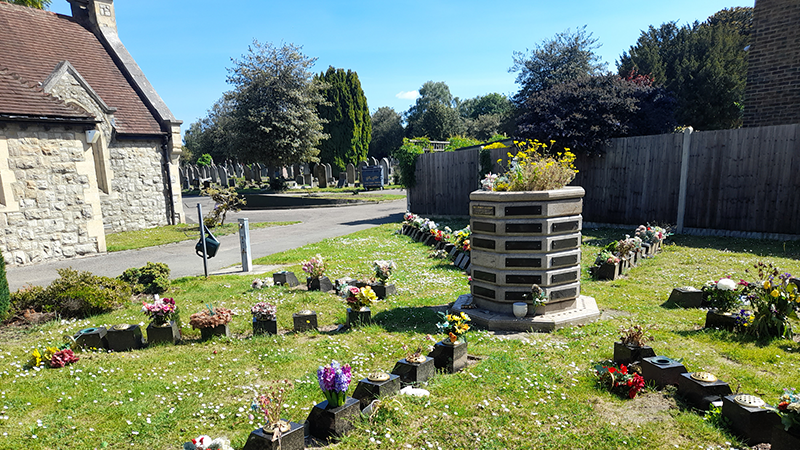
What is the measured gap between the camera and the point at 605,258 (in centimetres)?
839

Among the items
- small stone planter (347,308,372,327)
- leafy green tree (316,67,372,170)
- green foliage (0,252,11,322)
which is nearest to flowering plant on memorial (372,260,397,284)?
small stone planter (347,308,372,327)

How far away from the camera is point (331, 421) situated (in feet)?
11.7

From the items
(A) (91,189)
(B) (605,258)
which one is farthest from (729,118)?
(A) (91,189)

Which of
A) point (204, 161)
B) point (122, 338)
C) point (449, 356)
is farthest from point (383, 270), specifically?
point (204, 161)

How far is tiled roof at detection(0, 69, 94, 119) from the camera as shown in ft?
38.5

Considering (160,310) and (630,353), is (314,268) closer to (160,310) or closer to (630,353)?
(160,310)

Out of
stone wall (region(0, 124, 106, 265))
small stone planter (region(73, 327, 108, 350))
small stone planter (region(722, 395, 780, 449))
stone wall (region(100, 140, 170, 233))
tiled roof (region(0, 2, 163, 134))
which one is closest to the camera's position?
small stone planter (region(722, 395, 780, 449))

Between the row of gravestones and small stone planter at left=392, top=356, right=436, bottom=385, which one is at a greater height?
the row of gravestones

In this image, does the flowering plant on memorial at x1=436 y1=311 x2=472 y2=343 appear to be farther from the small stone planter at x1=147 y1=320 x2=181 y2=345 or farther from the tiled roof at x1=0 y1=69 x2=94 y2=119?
the tiled roof at x1=0 y1=69 x2=94 y2=119

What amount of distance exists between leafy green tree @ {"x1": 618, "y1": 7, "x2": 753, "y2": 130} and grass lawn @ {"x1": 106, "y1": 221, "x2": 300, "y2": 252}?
25.9 m

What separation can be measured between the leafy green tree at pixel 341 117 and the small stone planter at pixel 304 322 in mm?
39587

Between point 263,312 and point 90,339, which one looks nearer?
point 90,339

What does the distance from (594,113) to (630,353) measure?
35.5 feet

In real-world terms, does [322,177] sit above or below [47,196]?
below
